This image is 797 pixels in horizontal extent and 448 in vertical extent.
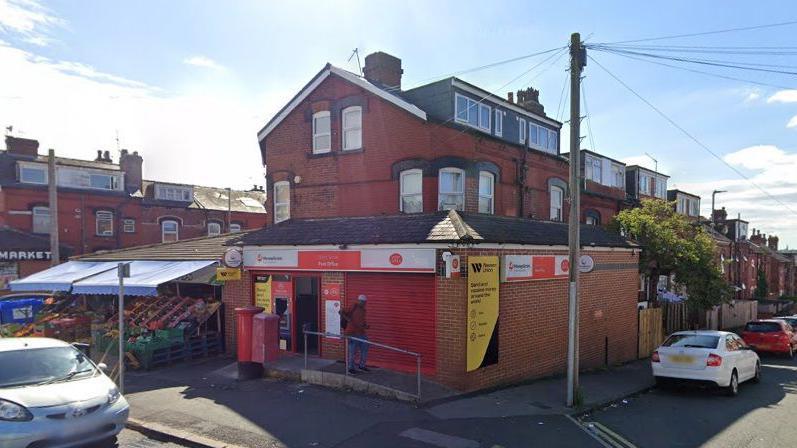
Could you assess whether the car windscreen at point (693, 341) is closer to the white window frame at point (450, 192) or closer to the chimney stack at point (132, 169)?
the white window frame at point (450, 192)

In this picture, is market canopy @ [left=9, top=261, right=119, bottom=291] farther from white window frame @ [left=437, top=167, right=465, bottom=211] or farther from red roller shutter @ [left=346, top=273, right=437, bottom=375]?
white window frame @ [left=437, top=167, right=465, bottom=211]

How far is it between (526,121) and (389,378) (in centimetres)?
1137

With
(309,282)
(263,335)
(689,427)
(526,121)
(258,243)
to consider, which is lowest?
(689,427)

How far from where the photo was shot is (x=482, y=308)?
34.6ft

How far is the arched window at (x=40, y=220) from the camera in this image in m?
29.3

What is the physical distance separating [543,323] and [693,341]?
3.52m

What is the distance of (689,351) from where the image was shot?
11484 millimetres

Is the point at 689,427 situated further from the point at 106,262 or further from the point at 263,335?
the point at 106,262

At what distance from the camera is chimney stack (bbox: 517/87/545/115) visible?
2055cm

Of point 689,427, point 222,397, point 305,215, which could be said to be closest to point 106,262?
point 305,215

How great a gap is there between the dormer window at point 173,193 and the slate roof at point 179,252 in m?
15.4

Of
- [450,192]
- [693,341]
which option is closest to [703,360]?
[693,341]

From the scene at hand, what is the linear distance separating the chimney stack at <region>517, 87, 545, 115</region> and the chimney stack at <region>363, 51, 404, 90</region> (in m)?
6.26

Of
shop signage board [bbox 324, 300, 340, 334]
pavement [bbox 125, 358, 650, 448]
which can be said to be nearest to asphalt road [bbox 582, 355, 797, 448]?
pavement [bbox 125, 358, 650, 448]
